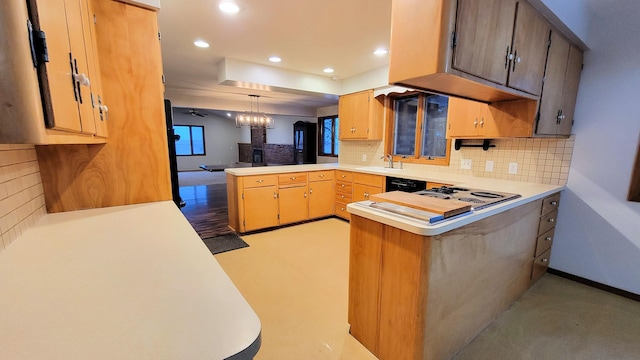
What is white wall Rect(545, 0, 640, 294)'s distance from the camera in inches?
85.0

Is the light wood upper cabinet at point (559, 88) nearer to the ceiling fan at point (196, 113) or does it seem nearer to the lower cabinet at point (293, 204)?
the lower cabinet at point (293, 204)

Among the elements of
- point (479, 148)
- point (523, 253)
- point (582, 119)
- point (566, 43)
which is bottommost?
point (523, 253)

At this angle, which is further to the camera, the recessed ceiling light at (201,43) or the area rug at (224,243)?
the area rug at (224,243)

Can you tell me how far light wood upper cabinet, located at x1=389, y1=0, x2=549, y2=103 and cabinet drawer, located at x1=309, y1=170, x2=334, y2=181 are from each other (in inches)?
100

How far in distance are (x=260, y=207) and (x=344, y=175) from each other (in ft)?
4.58

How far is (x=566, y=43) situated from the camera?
2.12 meters

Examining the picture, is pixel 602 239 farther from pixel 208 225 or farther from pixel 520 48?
pixel 208 225

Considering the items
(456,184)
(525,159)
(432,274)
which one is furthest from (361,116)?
(432,274)

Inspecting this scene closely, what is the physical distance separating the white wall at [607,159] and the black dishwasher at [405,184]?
1302mm

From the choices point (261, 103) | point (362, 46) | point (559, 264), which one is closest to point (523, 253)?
point (559, 264)

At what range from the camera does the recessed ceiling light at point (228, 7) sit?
81.7 inches

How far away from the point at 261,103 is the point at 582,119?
5.94 meters

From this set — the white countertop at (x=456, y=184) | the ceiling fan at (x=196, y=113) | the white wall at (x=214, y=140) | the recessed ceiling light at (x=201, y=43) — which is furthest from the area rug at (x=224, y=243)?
the white wall at (x=214, y=140)

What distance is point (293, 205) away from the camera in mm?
3939
